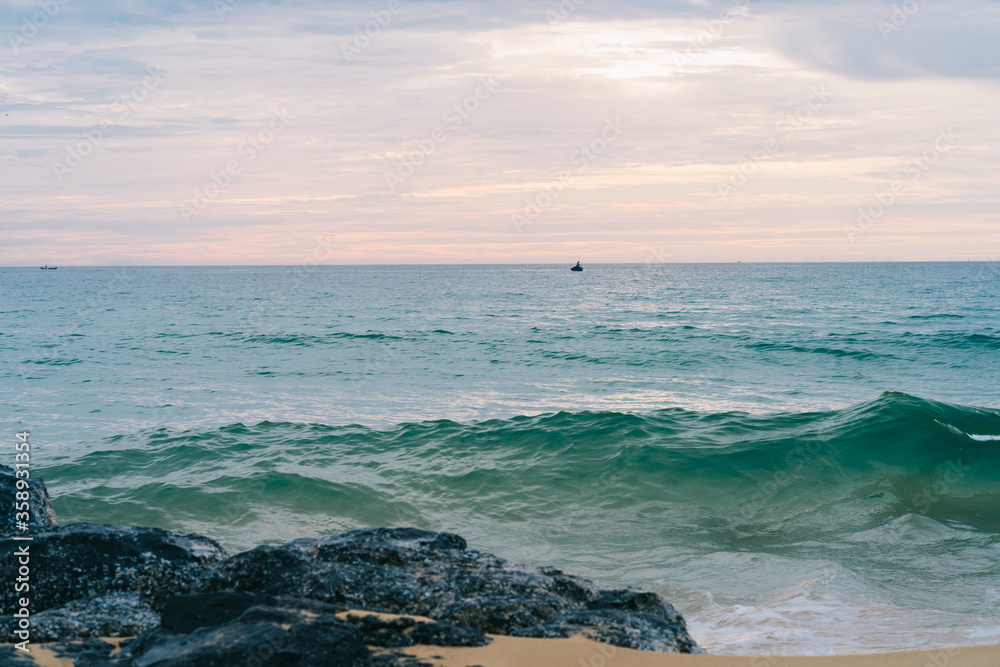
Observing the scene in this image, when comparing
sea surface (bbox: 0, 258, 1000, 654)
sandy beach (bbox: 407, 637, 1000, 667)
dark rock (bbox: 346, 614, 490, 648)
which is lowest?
sea surface (bbox: 0, 258, 1000, 654)

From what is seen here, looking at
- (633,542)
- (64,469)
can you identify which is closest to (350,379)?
(64,469)

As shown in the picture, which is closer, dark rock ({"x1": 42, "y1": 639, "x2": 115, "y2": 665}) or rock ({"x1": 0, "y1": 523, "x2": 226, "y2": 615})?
dark rock ({"x1": 42, "y1": 639, "x2": 115, "y2": 665})

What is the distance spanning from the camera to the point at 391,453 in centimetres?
1317

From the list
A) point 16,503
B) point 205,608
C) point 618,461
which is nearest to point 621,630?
point 205,608

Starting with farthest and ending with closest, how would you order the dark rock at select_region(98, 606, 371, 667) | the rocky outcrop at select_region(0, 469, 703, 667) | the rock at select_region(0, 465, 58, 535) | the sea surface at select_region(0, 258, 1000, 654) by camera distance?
the sea surface at select_region(0, 258, 1000, 654)
the rock at select_region(0, 465, 58, 535)
the rocky outcrop at select_region(0, 469, 703, 667)
the dark rock at select_region(98, 606, 371, 667)

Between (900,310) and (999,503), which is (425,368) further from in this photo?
(900,310)

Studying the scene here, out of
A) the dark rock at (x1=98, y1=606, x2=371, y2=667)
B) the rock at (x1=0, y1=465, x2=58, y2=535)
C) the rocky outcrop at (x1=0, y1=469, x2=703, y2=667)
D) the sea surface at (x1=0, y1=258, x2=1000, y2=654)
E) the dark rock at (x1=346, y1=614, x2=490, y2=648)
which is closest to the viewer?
the dark rock at (x1=98, y1=606, x2=371, y2=667)

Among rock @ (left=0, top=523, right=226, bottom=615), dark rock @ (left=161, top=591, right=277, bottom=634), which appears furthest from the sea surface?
rock @ (left=0, top=523, right=226, bottom=615)

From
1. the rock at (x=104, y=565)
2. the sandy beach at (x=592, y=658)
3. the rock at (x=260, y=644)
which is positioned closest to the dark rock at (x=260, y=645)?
the rock at (x=260, y=644)

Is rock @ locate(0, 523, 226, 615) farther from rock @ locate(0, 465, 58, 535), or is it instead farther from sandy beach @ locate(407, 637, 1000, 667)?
sandy beach @ locate(407, 637, 1000, 667)

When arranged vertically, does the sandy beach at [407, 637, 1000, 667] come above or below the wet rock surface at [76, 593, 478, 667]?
below

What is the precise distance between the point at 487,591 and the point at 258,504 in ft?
24.4

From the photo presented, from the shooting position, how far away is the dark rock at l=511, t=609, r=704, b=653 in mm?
3516

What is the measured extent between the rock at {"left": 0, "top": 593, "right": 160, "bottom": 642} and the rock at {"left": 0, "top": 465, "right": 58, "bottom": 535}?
1.66 meters
